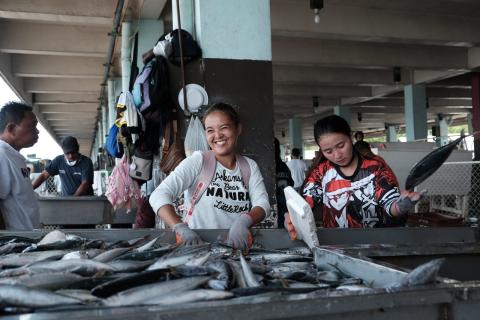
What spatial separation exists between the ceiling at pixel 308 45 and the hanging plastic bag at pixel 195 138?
4.31 metres

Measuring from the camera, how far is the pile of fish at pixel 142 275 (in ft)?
4.75

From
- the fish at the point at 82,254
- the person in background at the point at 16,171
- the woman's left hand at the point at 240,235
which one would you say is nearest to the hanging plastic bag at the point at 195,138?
the person in background at the point at 16,171

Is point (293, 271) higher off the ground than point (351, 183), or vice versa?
point (351, 183)

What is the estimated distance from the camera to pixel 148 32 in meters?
8.38

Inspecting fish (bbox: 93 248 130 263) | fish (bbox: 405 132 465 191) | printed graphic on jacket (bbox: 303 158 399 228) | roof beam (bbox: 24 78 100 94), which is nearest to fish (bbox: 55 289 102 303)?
fish (bbox: 93 248 130 263)

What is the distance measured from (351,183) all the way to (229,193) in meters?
0.84

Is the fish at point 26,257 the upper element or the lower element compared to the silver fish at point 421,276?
lower

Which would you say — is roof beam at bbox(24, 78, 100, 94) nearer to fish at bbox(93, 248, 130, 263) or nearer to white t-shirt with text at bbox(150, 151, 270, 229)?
white t-shirt with text at bbox(150, 151, 270, 229)

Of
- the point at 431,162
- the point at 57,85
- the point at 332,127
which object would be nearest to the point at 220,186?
the point at 332,127

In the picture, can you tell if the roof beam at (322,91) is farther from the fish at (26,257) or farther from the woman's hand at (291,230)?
the fish at (26,257)

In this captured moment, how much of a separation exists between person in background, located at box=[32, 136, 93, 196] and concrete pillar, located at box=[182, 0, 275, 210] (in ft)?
A: 11.5

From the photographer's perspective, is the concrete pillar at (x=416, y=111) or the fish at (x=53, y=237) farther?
the concrete pillar at (x=416, y=111)

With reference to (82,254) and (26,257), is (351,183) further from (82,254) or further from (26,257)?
(26,257)

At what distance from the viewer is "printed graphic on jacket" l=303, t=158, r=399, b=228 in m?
3.11
